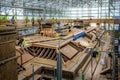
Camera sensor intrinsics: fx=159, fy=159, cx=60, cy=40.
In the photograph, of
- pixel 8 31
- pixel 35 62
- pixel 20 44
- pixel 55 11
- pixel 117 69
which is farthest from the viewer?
pixel 55 11

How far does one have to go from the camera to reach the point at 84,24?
33.2 metres

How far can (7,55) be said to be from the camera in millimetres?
5359

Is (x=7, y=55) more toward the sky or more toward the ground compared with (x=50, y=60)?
more toward the sky

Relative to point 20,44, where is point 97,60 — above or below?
below

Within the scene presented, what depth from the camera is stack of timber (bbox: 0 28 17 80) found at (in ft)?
16.8

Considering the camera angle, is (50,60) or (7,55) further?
(50,60)

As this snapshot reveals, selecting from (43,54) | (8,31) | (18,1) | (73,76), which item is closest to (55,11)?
(18,1)

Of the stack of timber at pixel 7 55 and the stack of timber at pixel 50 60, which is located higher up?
the stack of timber at pixel 7 55

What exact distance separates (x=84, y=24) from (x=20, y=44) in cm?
2282

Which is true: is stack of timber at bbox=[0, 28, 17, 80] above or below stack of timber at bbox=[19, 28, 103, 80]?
above

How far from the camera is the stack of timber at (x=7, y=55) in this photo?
16.8ft

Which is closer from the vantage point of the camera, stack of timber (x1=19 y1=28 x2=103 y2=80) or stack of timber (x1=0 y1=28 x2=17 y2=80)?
stack of timber (x1=0 y1=28 x2=17 y2=80)

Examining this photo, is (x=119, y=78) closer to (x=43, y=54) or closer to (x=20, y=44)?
(x=43, y=54)

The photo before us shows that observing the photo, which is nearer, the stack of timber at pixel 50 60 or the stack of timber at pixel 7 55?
the stack of timber at pixel 7 55
